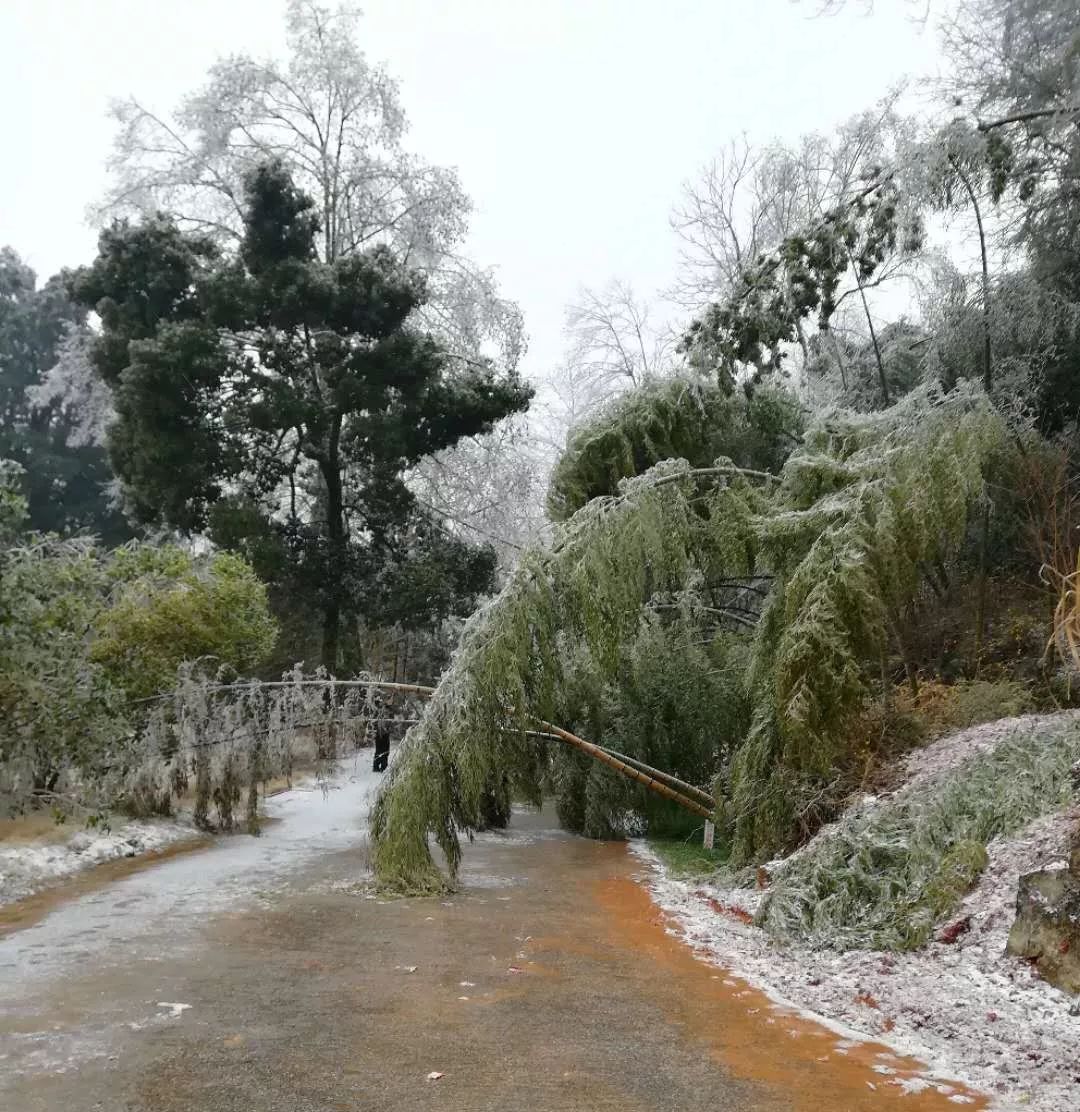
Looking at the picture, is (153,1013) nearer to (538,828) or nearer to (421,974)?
(421,974)

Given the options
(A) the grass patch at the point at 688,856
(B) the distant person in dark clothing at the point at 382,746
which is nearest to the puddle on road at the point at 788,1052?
(A) the grass patch at the point at 688,856

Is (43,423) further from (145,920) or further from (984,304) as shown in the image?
(984,304)

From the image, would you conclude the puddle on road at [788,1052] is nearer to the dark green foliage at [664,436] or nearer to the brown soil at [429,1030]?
the brown soil at [429,1030]

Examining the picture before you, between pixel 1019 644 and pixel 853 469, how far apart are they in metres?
3.19

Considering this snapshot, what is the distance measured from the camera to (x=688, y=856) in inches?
397

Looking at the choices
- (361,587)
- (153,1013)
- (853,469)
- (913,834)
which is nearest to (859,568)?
(853,469)

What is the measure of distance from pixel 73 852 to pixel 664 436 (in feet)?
27.3

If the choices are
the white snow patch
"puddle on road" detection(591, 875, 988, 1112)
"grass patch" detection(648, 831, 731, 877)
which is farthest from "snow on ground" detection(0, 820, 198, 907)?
the white snow patch

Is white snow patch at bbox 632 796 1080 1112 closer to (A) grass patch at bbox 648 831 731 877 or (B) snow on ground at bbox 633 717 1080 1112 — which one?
(B) snow on ground at bbox 633 717 1080 1112

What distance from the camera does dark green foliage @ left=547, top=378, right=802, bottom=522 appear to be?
1280 cm

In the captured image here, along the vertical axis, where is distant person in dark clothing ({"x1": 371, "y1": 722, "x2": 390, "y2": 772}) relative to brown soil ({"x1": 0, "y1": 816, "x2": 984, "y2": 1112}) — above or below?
above

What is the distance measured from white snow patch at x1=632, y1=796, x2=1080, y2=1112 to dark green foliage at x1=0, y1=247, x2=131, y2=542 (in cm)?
2298

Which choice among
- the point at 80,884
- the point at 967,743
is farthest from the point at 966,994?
the point at 80,884

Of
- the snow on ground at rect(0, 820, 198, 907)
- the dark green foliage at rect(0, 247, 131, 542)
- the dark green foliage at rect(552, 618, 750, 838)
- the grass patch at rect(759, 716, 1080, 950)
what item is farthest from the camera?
the dark green foliage at rect(0, 247, 131, 542)
